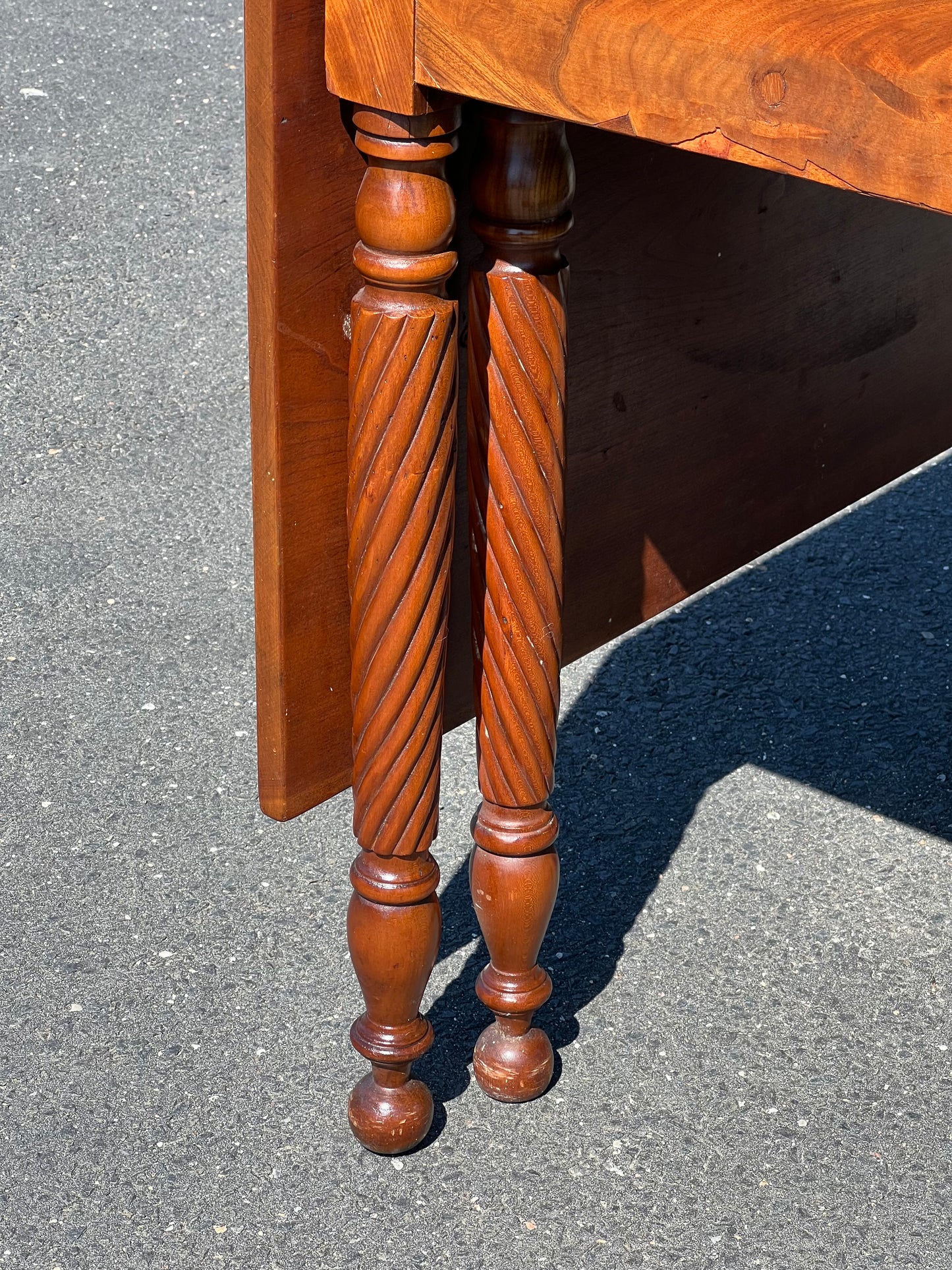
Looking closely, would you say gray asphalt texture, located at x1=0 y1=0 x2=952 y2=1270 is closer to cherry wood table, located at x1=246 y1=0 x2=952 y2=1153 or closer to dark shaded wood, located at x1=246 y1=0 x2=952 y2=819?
cherry wood table, located at x1=246 y1=0 x2=952 y2=1153

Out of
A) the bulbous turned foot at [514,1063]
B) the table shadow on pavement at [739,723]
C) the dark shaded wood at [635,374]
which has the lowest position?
the table shadow on pavement at [739,723]

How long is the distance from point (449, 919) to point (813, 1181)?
511 mm

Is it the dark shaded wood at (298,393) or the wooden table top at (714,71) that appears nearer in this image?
the wooden table top at (714,71)

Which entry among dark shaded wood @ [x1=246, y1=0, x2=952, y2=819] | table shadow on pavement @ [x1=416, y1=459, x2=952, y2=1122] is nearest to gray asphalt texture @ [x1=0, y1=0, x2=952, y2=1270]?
table shadow on pavement @ [x1=416, y1=459, x2=952, y2=1122]

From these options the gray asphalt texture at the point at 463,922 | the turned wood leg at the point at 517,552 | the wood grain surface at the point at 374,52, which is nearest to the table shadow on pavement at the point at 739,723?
the gray asphalt texture at the point at 463,922

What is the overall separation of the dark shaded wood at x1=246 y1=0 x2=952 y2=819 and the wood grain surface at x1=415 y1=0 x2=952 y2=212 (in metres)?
0.17

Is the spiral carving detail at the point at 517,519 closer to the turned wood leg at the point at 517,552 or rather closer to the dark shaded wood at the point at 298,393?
the turned wood leg at the point at 517,552

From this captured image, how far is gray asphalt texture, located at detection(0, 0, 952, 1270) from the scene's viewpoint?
151 cm

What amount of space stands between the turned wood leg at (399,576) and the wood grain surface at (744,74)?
0.10 m

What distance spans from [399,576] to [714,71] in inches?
19.0

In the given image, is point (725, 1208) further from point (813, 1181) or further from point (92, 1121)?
point (92, 1121)

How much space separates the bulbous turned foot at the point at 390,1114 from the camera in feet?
4.99

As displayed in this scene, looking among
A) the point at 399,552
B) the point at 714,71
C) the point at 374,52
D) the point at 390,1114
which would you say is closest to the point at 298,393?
the point at 399,552

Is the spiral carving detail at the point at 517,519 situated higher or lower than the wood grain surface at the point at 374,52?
lower
